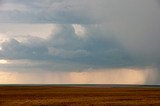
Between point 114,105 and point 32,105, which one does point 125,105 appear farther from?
point 32,105

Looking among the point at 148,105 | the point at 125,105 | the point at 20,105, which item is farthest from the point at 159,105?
the point at 20,105

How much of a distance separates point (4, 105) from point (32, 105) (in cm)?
427

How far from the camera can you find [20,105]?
164 ft

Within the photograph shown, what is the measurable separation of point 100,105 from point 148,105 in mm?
6898

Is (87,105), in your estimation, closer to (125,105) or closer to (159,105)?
(125,105)

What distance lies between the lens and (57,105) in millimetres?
50562

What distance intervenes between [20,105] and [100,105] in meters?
11.4

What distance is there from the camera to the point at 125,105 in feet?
170

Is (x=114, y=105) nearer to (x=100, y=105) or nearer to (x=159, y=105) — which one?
(x=100, y=105)

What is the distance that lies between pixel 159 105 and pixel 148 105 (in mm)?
1571

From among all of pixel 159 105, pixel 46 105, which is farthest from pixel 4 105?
pixel 159 105

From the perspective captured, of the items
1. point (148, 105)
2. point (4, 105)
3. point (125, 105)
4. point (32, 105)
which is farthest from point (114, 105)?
point (4, 105)

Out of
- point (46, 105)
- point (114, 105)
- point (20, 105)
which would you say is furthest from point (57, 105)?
point (114, 105)

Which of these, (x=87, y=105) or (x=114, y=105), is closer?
(x=87, y=105)
